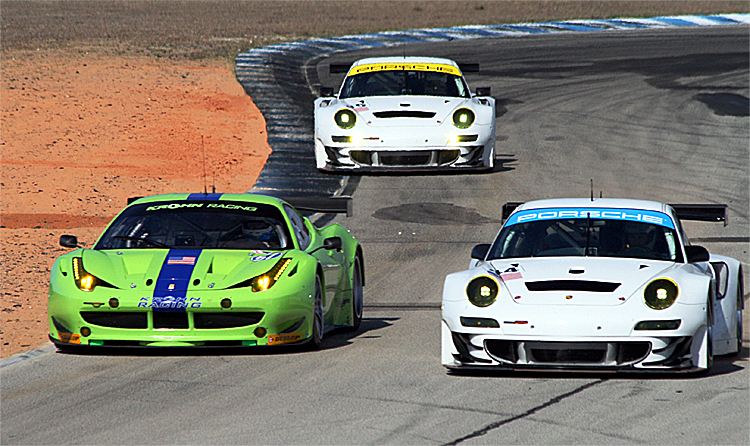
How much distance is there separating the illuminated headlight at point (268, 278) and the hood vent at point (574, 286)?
1.82 m

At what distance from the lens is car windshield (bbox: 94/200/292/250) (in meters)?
8.94

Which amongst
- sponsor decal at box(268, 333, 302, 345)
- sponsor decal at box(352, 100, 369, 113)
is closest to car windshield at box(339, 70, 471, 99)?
sponsor decal at box(352, 100, 369, 113)

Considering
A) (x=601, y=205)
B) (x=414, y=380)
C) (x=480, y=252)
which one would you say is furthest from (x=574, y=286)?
(x=601, y=205)

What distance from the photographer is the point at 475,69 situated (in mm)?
18219

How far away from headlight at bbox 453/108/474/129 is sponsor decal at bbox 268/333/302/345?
804cm

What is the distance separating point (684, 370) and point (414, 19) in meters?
36.2

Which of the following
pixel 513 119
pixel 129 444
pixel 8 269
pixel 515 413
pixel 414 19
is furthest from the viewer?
pixel 414 19

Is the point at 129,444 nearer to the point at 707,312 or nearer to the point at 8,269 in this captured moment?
the point at 707,312

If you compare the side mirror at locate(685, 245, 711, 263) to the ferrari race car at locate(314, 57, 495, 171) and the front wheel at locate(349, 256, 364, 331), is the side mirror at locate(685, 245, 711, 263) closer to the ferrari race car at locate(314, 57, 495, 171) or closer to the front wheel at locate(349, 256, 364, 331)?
the front wheel at locate(349, 256, 364, 331)

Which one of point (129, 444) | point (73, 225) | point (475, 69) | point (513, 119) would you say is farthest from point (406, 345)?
point (513, 119)

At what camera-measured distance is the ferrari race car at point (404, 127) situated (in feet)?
51.1

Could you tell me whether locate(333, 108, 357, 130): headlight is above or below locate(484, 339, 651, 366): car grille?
above

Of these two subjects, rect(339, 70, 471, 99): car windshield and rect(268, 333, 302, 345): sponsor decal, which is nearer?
rect(268, 333, 302, 345): sponsor decal

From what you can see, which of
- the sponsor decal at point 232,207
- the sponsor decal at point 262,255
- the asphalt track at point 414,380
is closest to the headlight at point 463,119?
the asphalt track at point 414,380
